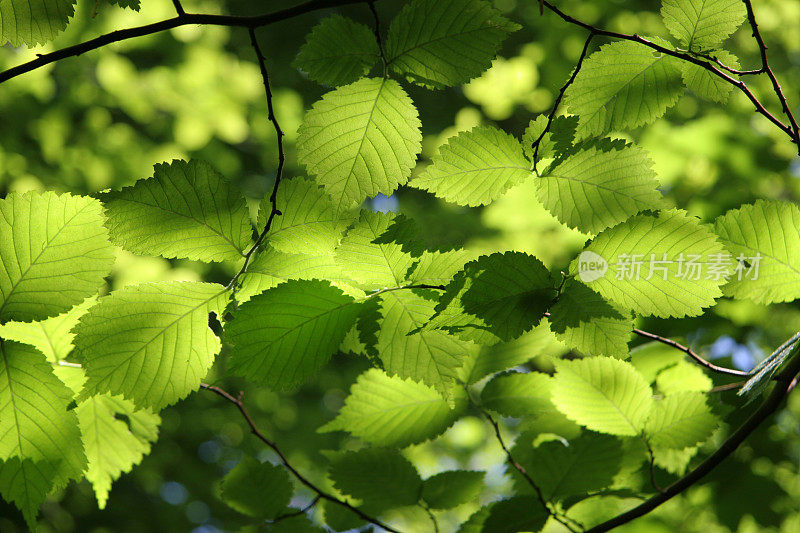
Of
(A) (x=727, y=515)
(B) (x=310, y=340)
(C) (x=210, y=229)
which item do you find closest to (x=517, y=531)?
(B) (x=310, y=340)

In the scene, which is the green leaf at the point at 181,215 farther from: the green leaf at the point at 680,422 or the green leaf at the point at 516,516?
the green leaf at the point at 680,422

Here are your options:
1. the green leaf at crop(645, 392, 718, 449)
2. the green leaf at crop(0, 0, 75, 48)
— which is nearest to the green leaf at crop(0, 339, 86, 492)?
the green leaf at crop(0, 0, 75, 48)

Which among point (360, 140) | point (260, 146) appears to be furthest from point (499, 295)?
point (260, 146)

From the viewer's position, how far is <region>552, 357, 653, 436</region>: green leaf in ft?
2.78

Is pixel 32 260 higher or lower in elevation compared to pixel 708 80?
lower

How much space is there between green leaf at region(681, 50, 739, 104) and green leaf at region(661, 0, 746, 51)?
0.11 feet

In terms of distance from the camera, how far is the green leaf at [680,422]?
85 centimetres

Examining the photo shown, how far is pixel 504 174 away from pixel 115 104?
4587 mm

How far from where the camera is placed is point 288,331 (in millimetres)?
624

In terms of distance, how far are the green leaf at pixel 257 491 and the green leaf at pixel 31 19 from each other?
2.37 ft

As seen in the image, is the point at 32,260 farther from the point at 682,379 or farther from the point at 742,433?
the point at 682,379

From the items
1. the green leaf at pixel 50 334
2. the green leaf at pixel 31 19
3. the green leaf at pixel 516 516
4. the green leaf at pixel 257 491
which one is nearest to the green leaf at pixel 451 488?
the green leaf at pixel 516 516

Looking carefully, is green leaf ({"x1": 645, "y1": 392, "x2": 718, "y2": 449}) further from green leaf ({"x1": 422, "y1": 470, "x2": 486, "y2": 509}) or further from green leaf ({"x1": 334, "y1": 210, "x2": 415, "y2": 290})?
green leaf ({"x1": 334, "y1": 210, "x2": 415, "y2": 290})

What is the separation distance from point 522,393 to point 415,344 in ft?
1.12
